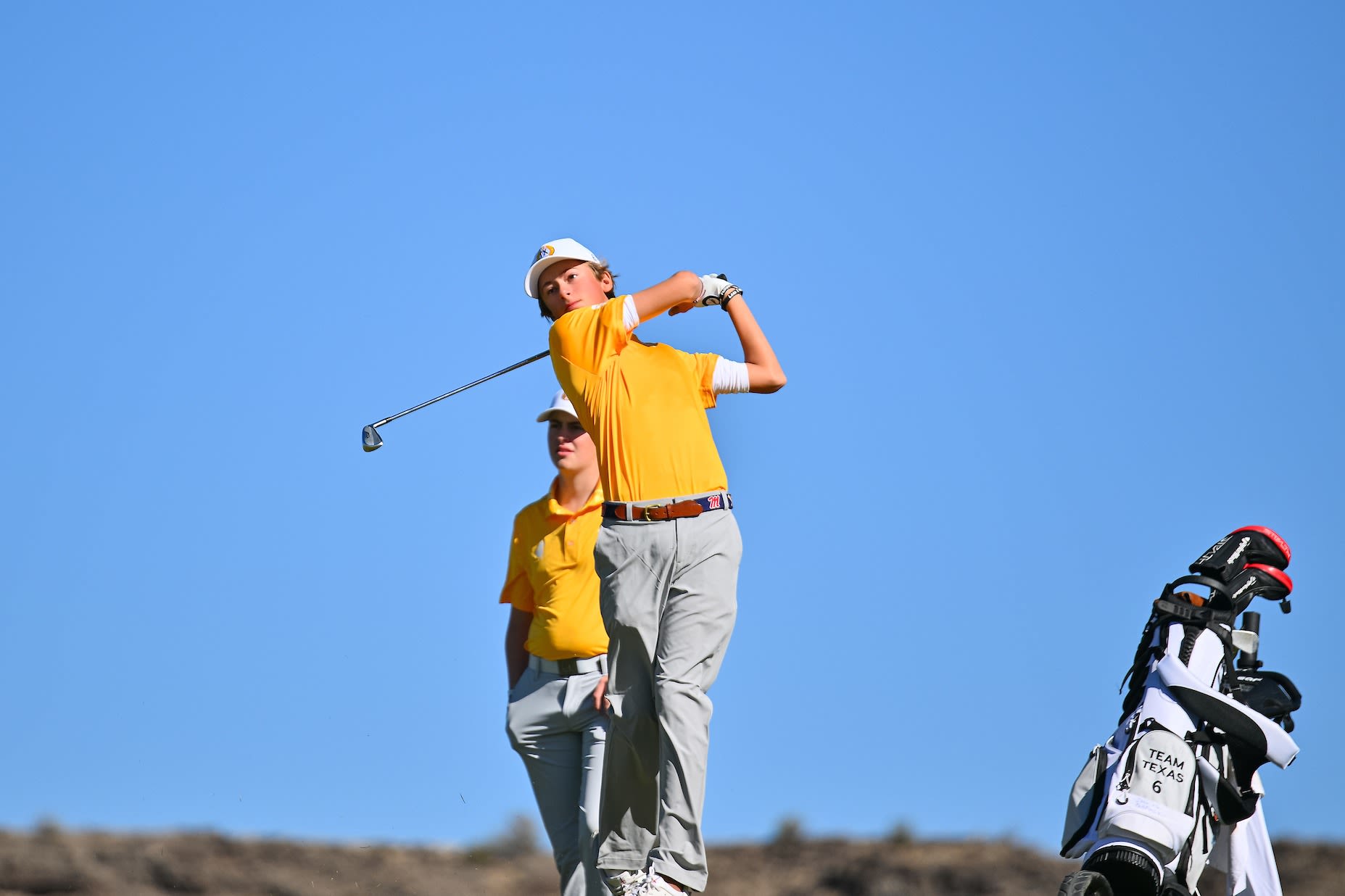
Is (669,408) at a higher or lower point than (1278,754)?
higher

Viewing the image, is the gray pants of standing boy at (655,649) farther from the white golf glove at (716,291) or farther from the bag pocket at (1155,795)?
the bag pocket at (1155,795)

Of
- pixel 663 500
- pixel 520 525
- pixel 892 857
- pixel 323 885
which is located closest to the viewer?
pixel 663 500

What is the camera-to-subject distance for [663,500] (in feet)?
20.5

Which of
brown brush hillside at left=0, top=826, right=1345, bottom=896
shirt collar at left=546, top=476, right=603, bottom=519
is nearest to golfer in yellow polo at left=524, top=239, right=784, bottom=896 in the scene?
shirt collar at left=546, top=476, right=603, bottom=519

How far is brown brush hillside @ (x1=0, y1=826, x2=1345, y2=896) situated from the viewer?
→ 10.9 m

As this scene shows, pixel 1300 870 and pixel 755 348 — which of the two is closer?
pixel 755 348

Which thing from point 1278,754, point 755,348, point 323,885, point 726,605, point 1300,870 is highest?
point 755,348

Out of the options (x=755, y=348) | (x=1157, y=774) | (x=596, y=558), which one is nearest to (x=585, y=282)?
(x=755, y=348)

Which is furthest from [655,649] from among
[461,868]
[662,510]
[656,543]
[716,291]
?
[461,868]

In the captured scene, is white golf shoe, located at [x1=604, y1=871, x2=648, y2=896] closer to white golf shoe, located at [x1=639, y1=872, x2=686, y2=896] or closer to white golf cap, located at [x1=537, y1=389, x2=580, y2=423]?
white golf shoe, located at [x1=639, y1=872, x2=686, y2=896]

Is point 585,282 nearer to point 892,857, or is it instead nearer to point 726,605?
point 726,605

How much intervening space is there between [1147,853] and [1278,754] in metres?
0.65

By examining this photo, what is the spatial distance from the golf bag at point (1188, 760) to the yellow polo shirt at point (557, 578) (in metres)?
2.55

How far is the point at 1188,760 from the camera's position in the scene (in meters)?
5.97
